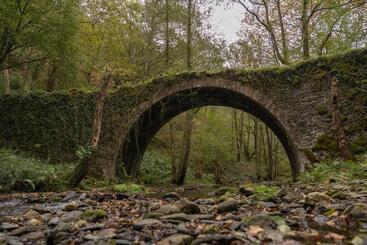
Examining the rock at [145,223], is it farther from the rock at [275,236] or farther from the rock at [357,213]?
the rock at [357,213]

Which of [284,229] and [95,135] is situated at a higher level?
[95,135]

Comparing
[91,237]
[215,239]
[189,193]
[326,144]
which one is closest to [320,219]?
A: [215,239]

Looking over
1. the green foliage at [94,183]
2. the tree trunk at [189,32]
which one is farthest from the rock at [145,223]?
the tree trunk at [189,32]

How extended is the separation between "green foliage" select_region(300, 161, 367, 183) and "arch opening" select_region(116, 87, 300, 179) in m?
3.99

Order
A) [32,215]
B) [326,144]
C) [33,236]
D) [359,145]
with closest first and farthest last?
[33,236], [32,215], [359,145], [326,144]

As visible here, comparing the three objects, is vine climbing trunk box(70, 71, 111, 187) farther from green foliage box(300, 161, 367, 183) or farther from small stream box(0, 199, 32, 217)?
green foliage box(300, 161, 367, 183)

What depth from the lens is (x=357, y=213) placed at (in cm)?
347

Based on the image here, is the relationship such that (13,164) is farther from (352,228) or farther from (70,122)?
(352,228)

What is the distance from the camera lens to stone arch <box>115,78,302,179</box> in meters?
12.0

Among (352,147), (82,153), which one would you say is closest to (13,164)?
(82,153)

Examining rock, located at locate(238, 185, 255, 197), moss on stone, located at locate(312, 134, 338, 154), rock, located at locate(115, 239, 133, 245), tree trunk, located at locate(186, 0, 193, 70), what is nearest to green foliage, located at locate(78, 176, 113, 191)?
rock, located at locate(238, 185, 255, 197)

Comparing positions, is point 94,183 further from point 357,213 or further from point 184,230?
point 357,213

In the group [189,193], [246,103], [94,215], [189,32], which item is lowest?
[189,193]

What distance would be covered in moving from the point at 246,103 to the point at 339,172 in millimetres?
6515
